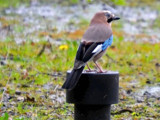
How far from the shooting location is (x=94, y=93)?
17.5 ft

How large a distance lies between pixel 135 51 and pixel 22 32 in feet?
9.81

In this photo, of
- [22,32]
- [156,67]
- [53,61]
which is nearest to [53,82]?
[53,61]

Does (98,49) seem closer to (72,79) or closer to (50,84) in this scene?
(72,79)

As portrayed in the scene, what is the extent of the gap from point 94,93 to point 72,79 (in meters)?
0.32

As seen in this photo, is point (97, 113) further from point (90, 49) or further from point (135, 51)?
point (135, 51)

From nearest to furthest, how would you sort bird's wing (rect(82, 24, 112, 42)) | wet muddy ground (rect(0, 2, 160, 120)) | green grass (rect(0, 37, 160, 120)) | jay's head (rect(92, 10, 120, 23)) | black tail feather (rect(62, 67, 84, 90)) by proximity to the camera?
black tail feather (rect(62, 67, 84, 90))
bird's wing (rect(82, 24, 112, 42))
jay's head (rect(92, 10, 120, 23))
wet muddy ground (rect(0, 2, 160, 120))
green grass (rect(0, 37, 160, 120))

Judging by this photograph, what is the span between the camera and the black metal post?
532cm

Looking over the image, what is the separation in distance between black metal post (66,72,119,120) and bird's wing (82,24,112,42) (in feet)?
1.26

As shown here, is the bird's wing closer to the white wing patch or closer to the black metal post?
the white wing patch

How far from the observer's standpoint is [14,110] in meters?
6.81

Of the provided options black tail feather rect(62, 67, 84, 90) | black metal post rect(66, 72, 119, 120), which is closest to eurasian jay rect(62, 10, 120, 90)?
black tail feather rect(62, 67, 84, 90)

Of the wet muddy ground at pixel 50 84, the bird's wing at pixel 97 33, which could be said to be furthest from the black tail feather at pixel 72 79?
the wet muddy ground at pixel 50 84

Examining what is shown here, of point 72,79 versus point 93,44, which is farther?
point 93,44

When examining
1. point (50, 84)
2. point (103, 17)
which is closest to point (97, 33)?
point (103, 17)
